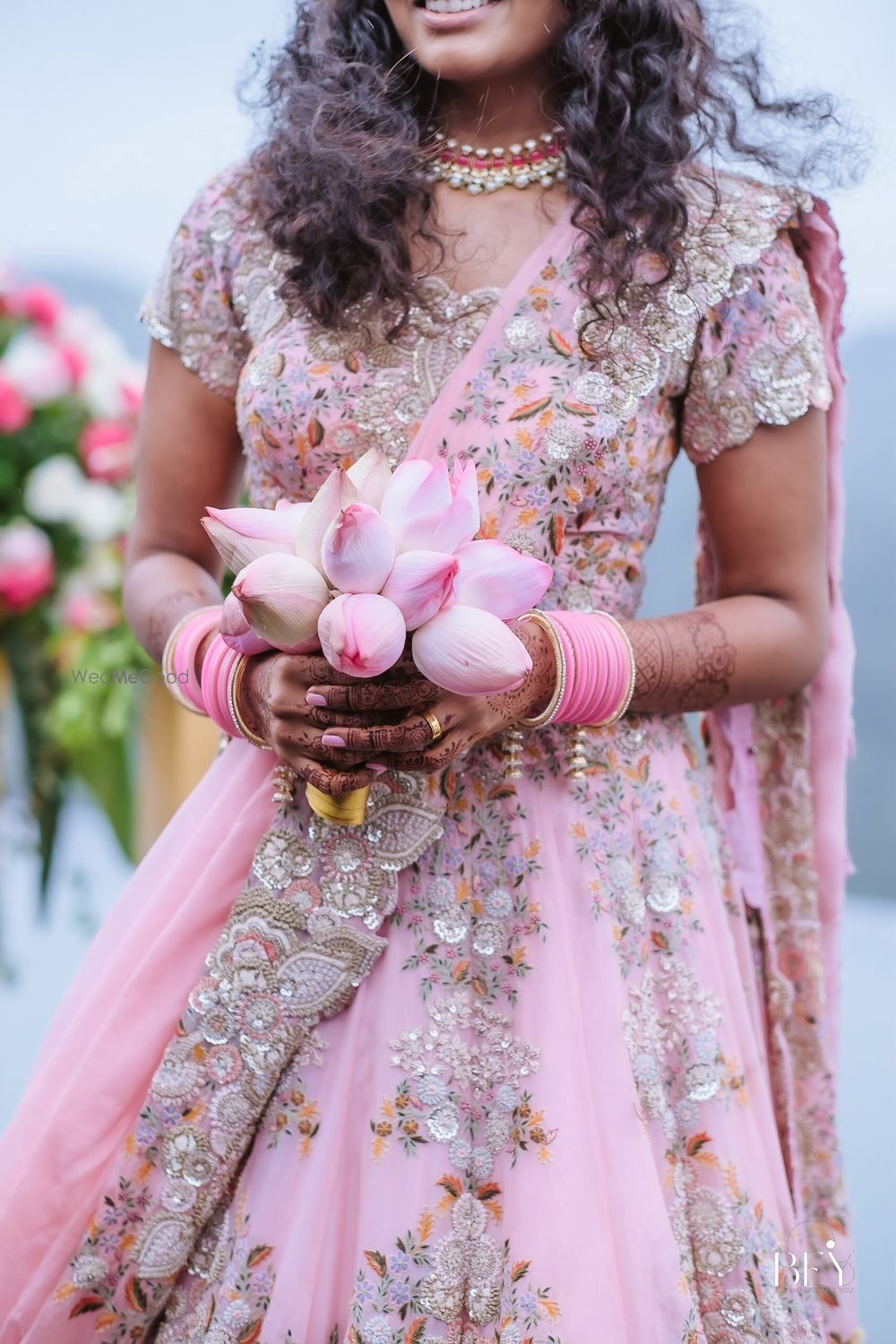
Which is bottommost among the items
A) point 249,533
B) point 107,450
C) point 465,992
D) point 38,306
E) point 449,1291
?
point 449,1291

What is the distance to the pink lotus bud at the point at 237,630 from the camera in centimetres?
82

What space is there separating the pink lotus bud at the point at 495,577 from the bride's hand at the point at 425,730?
77 mm

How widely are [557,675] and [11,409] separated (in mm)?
1327

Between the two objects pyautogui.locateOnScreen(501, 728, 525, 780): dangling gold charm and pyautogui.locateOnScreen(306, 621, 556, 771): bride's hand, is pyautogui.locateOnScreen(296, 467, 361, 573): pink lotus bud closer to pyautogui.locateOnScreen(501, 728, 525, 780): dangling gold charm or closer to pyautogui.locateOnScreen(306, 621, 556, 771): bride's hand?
pyautogui.locateOnScreen(306, 621, 556, 771): bride's hand

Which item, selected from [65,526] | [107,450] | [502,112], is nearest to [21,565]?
[65,526]

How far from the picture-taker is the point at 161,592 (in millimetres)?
1136

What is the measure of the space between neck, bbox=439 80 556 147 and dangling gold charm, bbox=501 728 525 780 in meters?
0.55

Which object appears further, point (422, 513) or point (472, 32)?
point (472, 32)

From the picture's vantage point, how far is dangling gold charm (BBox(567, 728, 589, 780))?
978 mm

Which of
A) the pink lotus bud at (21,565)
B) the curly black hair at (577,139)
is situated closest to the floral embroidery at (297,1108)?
the curly black hair at (577,139)

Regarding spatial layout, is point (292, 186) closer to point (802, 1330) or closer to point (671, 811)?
point (671, 811)

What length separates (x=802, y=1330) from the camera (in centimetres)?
94

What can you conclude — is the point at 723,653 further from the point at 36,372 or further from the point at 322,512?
the point at 36,372

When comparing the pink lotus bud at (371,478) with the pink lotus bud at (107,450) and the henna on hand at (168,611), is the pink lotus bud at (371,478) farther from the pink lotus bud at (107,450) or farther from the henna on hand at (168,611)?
the pink lotus bud at (107,450)
